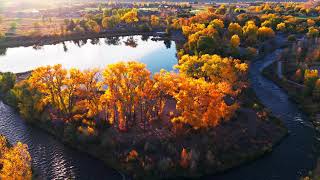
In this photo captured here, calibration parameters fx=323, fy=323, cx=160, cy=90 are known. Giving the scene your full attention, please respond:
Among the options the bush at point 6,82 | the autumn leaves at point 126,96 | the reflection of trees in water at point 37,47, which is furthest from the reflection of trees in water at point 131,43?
the autumn leaves at point 126,96

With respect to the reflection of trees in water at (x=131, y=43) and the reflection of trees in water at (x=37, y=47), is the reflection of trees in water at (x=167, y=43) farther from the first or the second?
the reflection of trees in water at (x=37, y=47)

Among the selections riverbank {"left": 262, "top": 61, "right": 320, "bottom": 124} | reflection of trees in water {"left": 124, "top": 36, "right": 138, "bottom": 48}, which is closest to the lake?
reflection of trees in water {"left": 124, "top": 36, "right": 138, "bottom": 48}

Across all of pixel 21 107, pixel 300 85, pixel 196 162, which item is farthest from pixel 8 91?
pixel 300 85

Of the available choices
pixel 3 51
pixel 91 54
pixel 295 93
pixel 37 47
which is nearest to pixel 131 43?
pixel 91 54

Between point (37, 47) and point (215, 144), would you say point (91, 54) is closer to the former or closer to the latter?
point (37, 47)

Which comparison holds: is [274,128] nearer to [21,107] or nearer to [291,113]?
[291,113]

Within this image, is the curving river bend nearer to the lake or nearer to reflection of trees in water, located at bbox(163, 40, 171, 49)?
the lake
